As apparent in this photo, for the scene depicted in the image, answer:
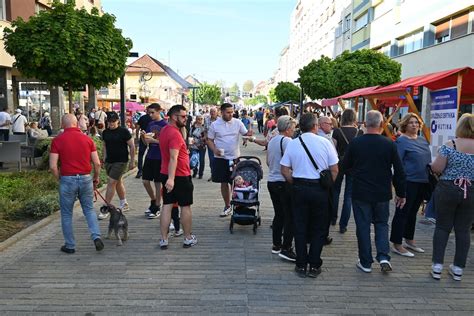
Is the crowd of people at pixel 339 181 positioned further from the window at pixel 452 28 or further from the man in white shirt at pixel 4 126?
the window at pixel 452 28

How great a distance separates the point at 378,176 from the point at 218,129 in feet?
10.1

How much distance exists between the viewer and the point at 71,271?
487 cm

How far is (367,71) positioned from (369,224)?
1945 centimetres

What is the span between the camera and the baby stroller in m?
6.30

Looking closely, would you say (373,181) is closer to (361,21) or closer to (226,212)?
(226,212)

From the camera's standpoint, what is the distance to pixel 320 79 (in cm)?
2725

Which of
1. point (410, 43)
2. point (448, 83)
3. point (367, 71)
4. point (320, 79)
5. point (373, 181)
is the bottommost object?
point (373, 181)

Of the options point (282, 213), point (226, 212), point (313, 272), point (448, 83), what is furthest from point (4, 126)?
point (448, 83)

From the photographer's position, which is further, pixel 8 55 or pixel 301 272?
pixel 8 55

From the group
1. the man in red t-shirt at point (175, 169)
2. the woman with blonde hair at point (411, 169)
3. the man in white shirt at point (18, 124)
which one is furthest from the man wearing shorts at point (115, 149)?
the man in white shirt at point (18, 124)

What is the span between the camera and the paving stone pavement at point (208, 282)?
4.00 m

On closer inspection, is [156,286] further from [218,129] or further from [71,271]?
[218,129]

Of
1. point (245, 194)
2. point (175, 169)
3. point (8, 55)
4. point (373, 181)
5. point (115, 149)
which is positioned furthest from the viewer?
point (8, 55)

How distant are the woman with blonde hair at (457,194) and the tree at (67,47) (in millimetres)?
8710
